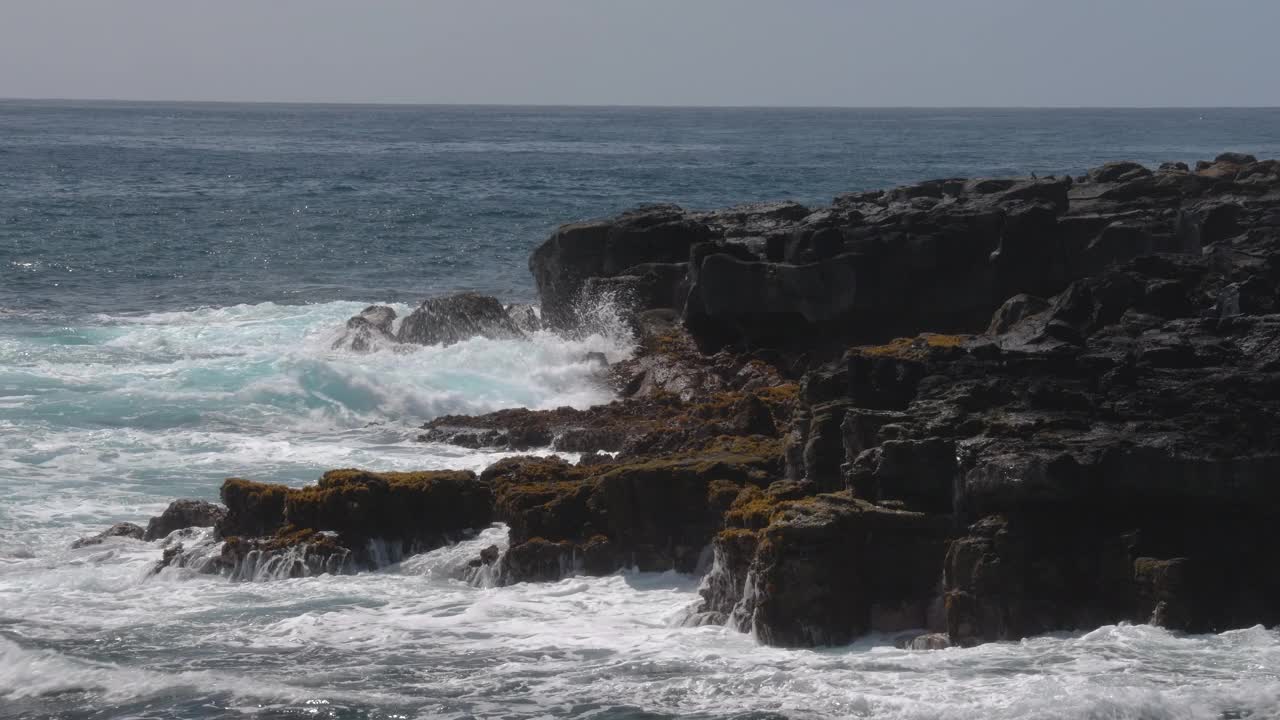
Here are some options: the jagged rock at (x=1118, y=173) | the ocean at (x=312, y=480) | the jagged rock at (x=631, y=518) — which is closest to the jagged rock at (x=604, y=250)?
the ocean at (x=312, y=480)

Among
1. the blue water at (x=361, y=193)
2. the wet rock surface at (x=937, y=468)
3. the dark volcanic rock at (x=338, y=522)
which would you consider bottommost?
the blue water at (x=361, y=193)

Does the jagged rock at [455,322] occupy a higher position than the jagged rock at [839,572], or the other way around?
the jagged rock at [839,572]

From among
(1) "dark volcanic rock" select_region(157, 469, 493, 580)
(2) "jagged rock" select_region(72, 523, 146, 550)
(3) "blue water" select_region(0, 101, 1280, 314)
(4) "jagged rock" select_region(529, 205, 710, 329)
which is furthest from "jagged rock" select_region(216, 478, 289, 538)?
(3) "blue water" select_region(0, 101, 1280, 314)

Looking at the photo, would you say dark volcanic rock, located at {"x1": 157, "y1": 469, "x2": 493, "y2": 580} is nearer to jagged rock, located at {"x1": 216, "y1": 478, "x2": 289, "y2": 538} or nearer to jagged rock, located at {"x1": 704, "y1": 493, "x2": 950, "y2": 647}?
jagged rock, located at {"x1": 216, "y1": 478, "x2": 289, "y2": 538}

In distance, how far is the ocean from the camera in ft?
47.2

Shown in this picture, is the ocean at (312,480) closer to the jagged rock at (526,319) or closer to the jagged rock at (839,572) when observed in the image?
the jagged rock at (839,572)

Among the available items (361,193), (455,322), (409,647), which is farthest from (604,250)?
(361,193)

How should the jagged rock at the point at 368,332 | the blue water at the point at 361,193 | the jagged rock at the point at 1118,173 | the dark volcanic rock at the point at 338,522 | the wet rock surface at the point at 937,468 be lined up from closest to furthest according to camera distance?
the wet rock surface at the point at 937,468
the dark volcanic rock at the point at 338,522
the jagged rock at the point at 1118,173
the jagged rock at the point at 368,332
the blue water at the point at 361,193

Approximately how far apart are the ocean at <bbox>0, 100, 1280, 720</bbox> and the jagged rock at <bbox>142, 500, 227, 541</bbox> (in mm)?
582

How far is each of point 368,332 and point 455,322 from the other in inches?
79.1

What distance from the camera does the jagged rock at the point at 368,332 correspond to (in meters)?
34.3

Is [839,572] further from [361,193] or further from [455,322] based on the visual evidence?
[361,193]

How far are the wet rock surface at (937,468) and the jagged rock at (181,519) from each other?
2.89 ft

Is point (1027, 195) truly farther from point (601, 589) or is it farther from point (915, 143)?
point (915, 143)
